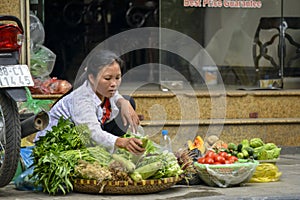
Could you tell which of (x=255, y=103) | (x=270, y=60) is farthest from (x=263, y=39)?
(x=255, y=103)

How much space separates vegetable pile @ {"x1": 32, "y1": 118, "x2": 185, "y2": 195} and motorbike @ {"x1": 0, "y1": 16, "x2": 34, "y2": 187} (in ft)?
1.19

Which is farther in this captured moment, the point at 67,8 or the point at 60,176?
the point at 67,8

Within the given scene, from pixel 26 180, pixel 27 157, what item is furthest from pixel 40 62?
pixel 26 180

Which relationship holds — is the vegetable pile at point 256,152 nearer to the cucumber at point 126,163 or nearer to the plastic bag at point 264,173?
the plastic bag at point 264,173

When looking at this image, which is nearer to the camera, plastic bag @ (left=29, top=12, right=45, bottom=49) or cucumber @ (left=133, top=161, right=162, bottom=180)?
cucumber @ (left=133, top=161, right=162, bottom=180)

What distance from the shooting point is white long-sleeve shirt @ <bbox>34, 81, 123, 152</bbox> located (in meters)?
7.56

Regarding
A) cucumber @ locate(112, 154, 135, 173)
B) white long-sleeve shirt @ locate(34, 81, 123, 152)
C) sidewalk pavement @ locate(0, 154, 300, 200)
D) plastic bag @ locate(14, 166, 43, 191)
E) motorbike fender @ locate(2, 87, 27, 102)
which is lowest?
sidewalk pavement @ locate(0, 154, 300, 200)

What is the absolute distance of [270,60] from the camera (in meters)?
11.7

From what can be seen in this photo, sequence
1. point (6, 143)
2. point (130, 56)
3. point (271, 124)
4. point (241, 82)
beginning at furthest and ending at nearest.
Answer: point (130, 56) < point (241, 82) < point (271, 124) < point (6, 143)

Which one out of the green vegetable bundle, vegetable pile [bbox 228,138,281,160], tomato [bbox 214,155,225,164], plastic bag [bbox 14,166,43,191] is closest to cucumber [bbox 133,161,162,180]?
the green vegetable bundle

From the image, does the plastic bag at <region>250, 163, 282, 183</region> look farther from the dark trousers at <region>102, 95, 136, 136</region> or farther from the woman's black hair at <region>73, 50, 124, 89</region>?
the woman's black hair at <region>73, 50, 124, 89</region>

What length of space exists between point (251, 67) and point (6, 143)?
5.47m

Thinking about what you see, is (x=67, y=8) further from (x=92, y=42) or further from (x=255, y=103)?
(x=255, y=103)

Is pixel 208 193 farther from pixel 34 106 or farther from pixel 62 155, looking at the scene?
pixel 34 106
